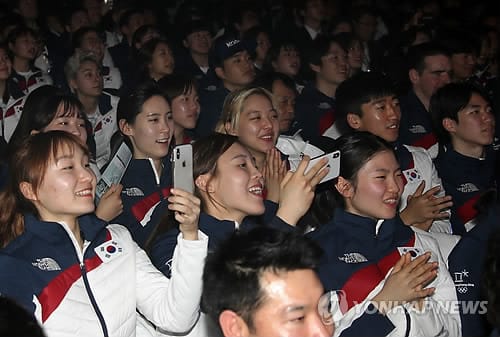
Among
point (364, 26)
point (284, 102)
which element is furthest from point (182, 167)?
point (364, 26)

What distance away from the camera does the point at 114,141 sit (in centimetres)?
438

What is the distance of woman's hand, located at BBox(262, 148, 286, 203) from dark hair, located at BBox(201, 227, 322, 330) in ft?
4.68

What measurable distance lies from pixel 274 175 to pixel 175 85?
1.41 m

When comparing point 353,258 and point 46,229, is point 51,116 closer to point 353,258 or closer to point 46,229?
point 46,229

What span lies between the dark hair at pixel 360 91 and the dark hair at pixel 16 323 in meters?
2.99

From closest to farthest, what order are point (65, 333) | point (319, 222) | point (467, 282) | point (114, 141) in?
point (65, 333)
point (467, 282)
point (319, 222)
point (114, 141)

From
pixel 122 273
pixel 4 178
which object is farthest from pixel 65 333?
pixel 4 178

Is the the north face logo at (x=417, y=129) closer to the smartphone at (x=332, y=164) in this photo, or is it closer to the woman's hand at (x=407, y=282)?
the smartphone at (x=332, y=164)

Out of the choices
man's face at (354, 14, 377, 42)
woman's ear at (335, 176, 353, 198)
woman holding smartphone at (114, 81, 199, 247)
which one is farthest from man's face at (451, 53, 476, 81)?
woman's ear at (335, 176, 353, 198)

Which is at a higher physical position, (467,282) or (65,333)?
(65,333)

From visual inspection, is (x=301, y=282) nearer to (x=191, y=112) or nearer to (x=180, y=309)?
(x=180, y=309)

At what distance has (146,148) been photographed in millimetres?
4094

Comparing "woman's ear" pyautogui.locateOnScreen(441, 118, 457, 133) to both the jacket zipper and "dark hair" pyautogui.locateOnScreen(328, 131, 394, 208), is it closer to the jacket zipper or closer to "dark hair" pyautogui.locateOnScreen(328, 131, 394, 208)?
"dark hair" pyautogui.locateOnScreen(328, 131, 394, 208)

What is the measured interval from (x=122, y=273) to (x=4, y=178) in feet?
3.88
